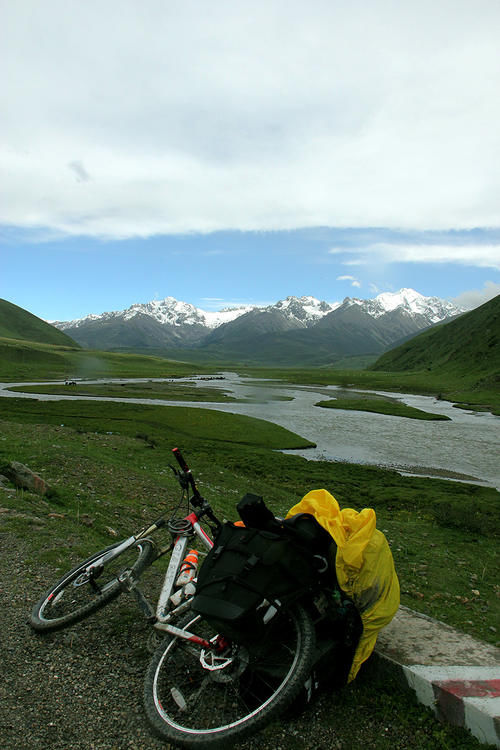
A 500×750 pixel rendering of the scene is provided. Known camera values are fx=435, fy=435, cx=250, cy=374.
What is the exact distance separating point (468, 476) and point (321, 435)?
1899 cm

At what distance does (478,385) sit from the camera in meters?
114

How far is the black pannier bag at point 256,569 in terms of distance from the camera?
15.1 ft

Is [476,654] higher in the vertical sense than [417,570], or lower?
higher

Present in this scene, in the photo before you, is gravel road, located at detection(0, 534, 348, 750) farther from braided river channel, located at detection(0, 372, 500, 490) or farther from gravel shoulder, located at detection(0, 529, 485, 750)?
braided river channel, located at detection(0, 372, 500, 490)

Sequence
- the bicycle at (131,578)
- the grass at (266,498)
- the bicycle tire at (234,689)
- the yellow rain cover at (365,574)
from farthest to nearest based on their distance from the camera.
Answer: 1. the grass at (266,498)
2. the bicycle at (131,578)
3. the yellow rain cover at (365,574)
4. the bicycle tire at (234,689)

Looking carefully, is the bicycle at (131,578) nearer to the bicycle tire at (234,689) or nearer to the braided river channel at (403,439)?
the bicycle tire at (234,689)

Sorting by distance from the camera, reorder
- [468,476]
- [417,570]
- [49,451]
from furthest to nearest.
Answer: [468,476] < [49,451] < [417,570]

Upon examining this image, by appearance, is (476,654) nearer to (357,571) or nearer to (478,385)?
(357,571)

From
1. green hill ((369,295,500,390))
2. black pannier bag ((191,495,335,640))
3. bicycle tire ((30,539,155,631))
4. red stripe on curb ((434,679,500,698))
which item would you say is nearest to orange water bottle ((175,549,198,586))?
bicycle tire ((30,539,155,631))

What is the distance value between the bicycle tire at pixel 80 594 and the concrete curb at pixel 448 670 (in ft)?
12.7

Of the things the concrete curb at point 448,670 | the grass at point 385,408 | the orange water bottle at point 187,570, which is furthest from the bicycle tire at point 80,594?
→ the grass at point 385,408

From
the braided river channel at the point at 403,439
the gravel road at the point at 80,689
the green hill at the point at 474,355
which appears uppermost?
the green hill at the point at 474,355

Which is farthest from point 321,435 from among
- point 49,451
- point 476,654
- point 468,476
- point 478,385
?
point 478,385

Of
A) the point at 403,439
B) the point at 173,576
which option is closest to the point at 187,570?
the point at 173,576
